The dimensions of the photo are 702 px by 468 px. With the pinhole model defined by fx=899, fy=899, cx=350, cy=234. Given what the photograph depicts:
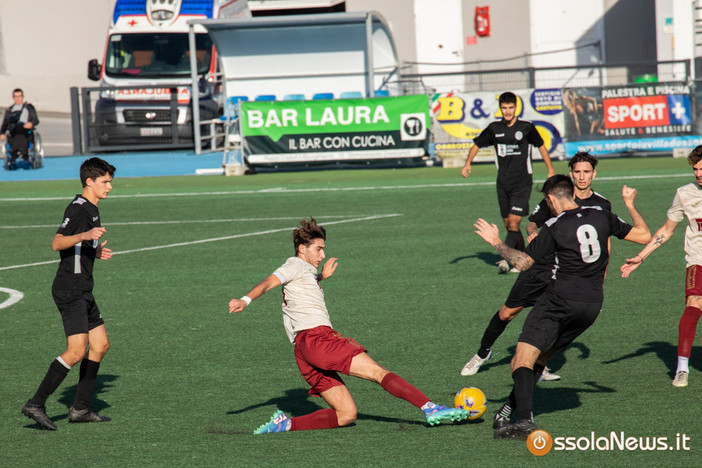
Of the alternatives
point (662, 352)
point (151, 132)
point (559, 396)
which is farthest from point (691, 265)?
point (151, 132)

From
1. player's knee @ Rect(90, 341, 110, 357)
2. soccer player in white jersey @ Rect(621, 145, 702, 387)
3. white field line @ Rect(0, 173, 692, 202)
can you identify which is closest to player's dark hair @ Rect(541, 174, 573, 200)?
soccer player in white jersey @ Rect(621, 145, 702, 387)

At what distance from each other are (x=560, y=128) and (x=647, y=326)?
1557 cm

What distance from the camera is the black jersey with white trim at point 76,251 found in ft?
22.4

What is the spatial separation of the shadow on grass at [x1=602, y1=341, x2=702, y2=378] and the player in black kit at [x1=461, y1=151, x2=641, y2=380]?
37.4 inches

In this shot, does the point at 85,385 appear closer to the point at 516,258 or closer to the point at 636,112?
the point at 516,258

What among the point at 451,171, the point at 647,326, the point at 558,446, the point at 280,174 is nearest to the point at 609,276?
the point at 647,326

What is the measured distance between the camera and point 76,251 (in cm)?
687

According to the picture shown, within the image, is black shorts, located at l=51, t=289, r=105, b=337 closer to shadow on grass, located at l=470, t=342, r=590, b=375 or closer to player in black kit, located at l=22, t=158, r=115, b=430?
player in black kit, located at l=22, t=158, r=115, b=430

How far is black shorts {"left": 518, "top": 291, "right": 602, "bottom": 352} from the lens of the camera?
6.22 meters

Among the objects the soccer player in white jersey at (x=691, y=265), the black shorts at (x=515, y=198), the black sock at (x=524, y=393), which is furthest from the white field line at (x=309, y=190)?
the black sock at (x=524, y=393)

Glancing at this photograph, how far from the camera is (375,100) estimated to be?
23.9 metres

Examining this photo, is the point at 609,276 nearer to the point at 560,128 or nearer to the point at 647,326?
the point at 647,326

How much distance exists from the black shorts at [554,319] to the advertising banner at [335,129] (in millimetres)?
17883

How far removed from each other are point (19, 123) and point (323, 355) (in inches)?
831
